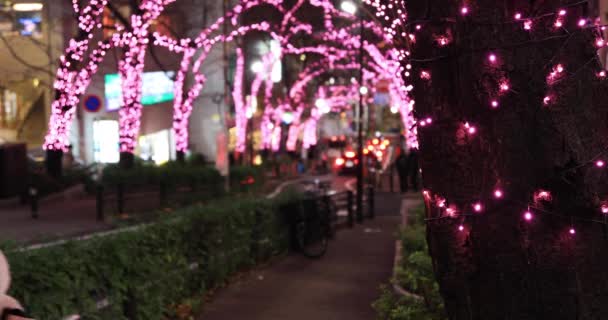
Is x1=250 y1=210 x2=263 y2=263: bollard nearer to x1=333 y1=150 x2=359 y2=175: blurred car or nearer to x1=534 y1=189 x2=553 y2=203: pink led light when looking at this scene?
x1=534 y1=189 x2=553 y2=203: pink led light

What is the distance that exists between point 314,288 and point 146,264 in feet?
11.6

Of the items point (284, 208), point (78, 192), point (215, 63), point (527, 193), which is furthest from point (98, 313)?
point (215, 63)

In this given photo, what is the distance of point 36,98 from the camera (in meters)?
34.8

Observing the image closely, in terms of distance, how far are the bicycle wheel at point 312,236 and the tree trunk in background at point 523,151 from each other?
10256 millimetres

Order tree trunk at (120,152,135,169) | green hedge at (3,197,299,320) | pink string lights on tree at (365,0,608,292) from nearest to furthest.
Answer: pink string lights on tree at (365,0,608,292), green hedge at (3,197,299,320), tree trunk at (120,152,135,169)

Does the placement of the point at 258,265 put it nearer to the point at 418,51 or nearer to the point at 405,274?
the point at 405,274

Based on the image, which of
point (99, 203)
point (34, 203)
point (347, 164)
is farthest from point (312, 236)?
point (347, 164)

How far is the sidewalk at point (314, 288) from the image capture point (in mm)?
9852

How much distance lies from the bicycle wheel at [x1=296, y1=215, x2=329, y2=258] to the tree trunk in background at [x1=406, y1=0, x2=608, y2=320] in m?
10.3

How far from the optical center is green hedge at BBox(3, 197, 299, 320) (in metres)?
6.53

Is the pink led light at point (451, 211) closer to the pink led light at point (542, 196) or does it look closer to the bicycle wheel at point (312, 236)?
the pink led light at point (542, 196)

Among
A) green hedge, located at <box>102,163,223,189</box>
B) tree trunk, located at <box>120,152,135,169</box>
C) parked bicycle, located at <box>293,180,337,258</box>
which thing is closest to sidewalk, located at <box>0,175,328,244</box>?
green hedge, located at <box>102,163,223,189</box>

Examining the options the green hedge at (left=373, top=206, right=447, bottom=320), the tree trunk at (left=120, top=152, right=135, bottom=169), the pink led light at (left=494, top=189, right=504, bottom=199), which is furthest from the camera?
the tree trunk at (left=120, top=152, right=135, bottom=169)

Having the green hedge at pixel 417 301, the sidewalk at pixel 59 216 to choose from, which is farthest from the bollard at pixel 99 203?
the green hedge at pixel 417 301
